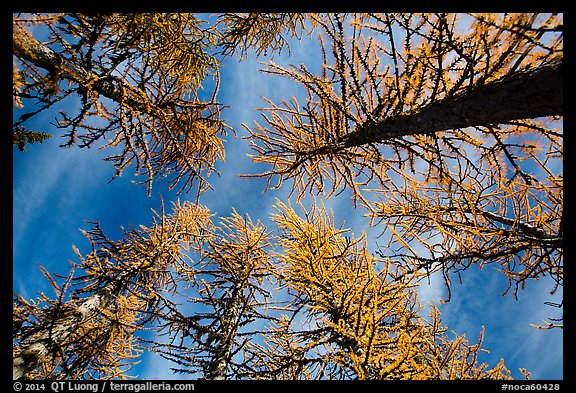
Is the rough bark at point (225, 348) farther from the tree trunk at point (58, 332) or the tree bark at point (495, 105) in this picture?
the tree bark at point (495, 105)

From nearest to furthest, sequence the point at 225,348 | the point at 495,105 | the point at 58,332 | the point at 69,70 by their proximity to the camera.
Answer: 1. the point at 495,105
2. the point at 69,70
3. the point at 225,348
4. the point at 58,332

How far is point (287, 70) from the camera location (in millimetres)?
3355

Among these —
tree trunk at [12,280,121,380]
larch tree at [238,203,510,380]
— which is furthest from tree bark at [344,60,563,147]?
tree trunk at [12,280,121,380]

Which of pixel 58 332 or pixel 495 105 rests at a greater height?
pixel 495 105

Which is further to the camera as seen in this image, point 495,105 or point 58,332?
point 58,332

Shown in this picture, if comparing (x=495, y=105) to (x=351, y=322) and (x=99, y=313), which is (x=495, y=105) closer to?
(x=351, y=322)

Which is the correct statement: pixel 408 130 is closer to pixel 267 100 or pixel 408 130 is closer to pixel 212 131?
pixel 267 100

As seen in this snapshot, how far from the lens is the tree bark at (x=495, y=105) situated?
1712mm

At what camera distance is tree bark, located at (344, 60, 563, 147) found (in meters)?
1.71

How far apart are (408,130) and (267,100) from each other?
2184 mm

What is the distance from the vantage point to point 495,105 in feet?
6.70

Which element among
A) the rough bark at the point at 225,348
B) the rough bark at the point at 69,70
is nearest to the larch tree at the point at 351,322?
the rough bark at the point at 225,348

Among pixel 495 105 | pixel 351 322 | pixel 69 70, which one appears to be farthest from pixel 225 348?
pixel 495 105
